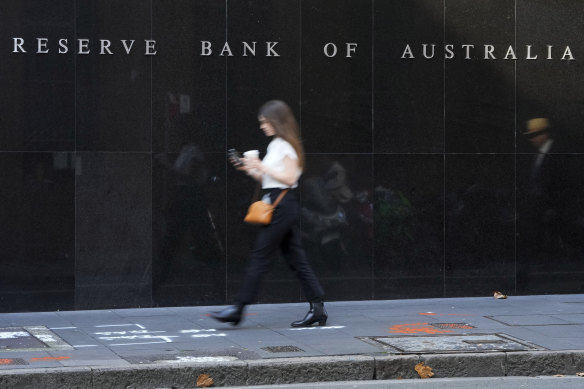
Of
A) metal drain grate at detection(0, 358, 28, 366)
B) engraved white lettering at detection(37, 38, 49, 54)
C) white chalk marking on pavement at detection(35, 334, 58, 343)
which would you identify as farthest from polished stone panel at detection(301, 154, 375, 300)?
metal drain grate at detection(0, 358, 28, 366)

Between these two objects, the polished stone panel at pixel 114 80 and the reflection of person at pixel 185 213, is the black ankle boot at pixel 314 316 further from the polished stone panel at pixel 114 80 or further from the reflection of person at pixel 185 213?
the polished stone panel at pixel 114 80

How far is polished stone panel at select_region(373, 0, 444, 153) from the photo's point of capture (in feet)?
35.0

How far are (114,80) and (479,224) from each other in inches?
157

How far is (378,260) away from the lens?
35.2ft

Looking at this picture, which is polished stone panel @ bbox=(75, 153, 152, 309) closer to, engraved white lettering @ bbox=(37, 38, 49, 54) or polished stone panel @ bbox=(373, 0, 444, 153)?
engraved white lettering @ bbox=(37, 38, 49, 54)

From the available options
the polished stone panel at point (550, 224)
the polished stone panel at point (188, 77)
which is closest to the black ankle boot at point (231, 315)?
the polished stone panel at point (188, 77)

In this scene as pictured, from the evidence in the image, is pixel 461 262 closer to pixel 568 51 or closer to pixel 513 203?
pixel 513 203

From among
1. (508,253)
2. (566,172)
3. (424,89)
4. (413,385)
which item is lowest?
(413,385)

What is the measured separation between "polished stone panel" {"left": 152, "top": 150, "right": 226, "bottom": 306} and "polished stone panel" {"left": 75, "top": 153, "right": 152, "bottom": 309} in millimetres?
105

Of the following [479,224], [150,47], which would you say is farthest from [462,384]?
[150,47]

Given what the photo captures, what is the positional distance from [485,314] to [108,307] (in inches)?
138

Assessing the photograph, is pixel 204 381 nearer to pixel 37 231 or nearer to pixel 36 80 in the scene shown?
pixel 37 231

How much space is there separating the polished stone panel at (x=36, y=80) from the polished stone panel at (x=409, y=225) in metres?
3.13

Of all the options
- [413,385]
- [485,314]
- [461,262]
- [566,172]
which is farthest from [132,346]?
[566,172]
